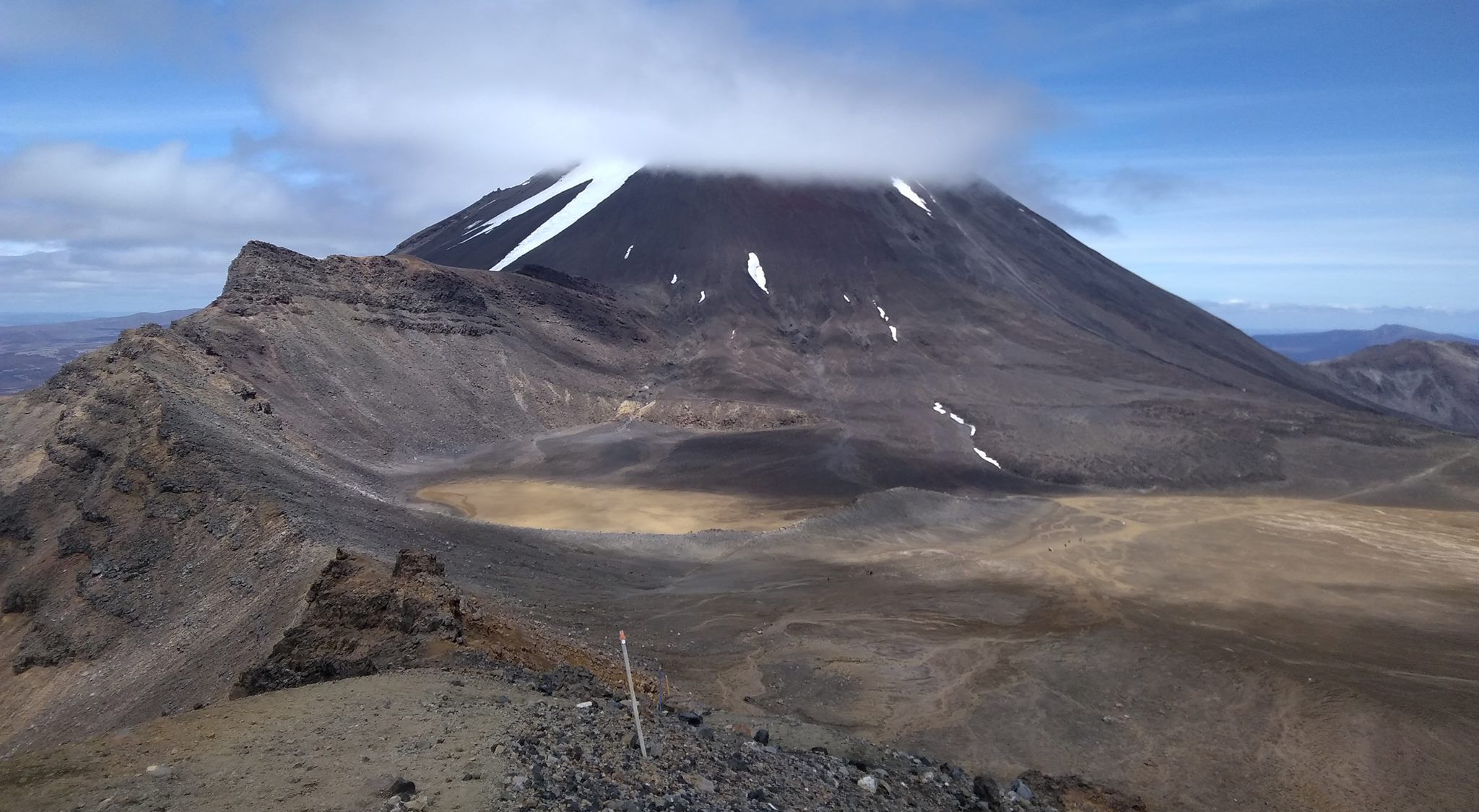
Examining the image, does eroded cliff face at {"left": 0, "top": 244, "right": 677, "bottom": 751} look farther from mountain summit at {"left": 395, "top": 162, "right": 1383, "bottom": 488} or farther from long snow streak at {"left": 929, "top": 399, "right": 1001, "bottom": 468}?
long snow streak at {"left": 929, "top": 399, "right": 1001, "bottom": 468}

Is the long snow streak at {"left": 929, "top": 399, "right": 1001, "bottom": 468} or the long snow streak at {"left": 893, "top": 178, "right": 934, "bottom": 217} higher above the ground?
the long snow streak at {"left": 893, "top": 178, "right": 934, "bottom": 217}

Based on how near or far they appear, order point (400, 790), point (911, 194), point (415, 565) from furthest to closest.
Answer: point (911, 194) < point (415, 565) < point (400, 790)

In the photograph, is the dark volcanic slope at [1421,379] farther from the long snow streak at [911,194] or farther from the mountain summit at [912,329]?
the long snow streak at [911,194]

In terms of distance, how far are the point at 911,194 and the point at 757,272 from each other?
25.7 meters

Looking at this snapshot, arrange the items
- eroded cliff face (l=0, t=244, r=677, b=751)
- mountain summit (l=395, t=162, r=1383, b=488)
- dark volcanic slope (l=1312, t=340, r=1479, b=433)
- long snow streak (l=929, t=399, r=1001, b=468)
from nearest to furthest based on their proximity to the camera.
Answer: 1. eroded cliff face (l=0, t=244, r=677, b=751)
2. long snow streak (l=929, t=399, r=1001, b=468)
3. mountain summit (l=395, t=162, r=1383, b=488)
4. dark volcanic slope (l=1312, t=340, r=1479, b=433)

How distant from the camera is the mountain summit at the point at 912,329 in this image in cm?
4966

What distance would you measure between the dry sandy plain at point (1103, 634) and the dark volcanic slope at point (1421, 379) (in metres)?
78.7

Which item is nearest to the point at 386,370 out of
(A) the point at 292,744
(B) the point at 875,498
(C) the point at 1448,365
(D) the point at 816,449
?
(D) the point at 816,449

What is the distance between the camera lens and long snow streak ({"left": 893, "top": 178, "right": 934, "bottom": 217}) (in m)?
90.4

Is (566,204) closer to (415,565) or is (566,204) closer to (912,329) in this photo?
(912,329)

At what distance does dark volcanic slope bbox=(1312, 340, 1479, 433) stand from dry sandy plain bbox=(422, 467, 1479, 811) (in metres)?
78.7

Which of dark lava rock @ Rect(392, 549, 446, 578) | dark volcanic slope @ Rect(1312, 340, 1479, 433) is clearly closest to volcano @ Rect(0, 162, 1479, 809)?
dark lava rock @ Rect(392, 549, 446, 578)

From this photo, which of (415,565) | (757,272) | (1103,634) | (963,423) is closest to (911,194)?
(757,272)

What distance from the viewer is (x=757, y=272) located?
257ft
